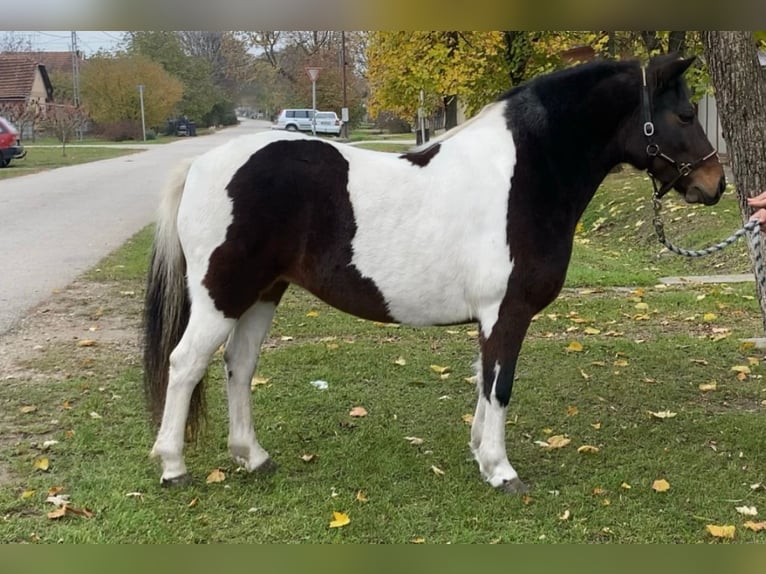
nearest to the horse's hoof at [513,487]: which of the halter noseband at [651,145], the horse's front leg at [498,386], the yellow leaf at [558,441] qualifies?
the horse's front leg at [498,386]

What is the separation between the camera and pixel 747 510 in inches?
128

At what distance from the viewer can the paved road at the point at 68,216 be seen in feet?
25.5

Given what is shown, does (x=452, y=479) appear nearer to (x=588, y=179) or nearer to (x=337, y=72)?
(x=588, y=179)

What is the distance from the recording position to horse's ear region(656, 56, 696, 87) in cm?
327

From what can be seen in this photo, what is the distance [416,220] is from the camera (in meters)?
3.36

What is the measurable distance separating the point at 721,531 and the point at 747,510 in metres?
0.29

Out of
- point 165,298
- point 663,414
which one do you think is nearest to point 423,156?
point 165,298

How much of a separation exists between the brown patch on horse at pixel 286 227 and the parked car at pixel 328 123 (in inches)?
221

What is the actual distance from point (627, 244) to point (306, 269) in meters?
8.73

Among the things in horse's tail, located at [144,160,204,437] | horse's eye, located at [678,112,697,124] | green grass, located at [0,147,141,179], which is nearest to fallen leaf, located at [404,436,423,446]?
horse's tail, located at [144,160,204,437]

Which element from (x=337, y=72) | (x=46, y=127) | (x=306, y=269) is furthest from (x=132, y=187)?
(x=306, y=269)

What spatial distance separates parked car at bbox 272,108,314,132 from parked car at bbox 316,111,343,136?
57cm

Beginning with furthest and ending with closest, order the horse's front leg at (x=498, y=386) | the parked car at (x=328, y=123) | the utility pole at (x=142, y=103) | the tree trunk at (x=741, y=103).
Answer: the parked car at (x=328, y=123) < the utility pole at (x=142, y=103) < the tree trunk at (x=741, y=103) < the horse's front leg at (x=498, y=386)

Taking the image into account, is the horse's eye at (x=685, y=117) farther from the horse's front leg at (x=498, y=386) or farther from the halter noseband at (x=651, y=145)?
the horse's front leg at (x=498, y=386)
